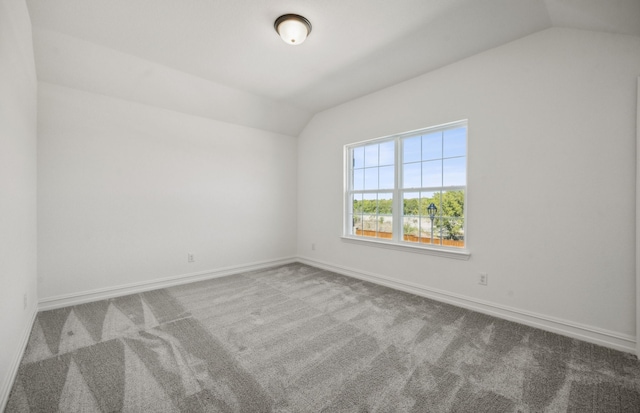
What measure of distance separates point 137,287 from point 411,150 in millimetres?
3944

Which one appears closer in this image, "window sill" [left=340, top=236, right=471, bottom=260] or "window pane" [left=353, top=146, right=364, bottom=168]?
"window sill" [left=340, top=236, right=471, bottom=260]

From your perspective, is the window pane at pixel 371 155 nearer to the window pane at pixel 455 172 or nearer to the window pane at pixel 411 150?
the window pane at pixel 411 150

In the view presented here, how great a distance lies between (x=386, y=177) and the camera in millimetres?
3852

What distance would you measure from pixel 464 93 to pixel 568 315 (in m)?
2.35

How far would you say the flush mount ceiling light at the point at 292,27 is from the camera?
2.27m

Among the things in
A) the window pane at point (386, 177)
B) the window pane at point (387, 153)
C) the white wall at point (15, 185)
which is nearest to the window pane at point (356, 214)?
the window pane at point (386, 177)

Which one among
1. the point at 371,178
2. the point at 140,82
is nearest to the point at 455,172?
the point at 371,178

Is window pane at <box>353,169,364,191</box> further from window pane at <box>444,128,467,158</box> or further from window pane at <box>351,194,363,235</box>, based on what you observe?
window pane at <box>444,128,467,158</box>

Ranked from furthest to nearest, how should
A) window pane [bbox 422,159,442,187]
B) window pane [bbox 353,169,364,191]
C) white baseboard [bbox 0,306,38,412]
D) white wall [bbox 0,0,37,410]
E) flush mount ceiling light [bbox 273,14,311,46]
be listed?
window pane [bbox 353,169,364,191], window pane [bbox 422,159,442,187], flush mount ceiling light [bbox 273,14,311,46], white wall [bbox 0,0,37,410], white baseboard [bbox 0,306,38,412]

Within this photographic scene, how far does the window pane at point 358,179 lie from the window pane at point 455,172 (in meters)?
1.29

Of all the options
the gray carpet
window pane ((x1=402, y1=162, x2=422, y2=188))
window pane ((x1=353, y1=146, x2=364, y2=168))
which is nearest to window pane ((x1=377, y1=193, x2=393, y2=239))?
window pane ((x1=402, y1=162, x2=422, y2=188))

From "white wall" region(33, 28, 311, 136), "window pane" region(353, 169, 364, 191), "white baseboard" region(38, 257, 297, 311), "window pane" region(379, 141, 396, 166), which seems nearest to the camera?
"white wall" region(33, 28, 311, 136)

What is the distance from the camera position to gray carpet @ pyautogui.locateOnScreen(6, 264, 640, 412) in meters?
1.56

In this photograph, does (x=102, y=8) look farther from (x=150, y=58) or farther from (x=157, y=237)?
(x=157, y=237)
